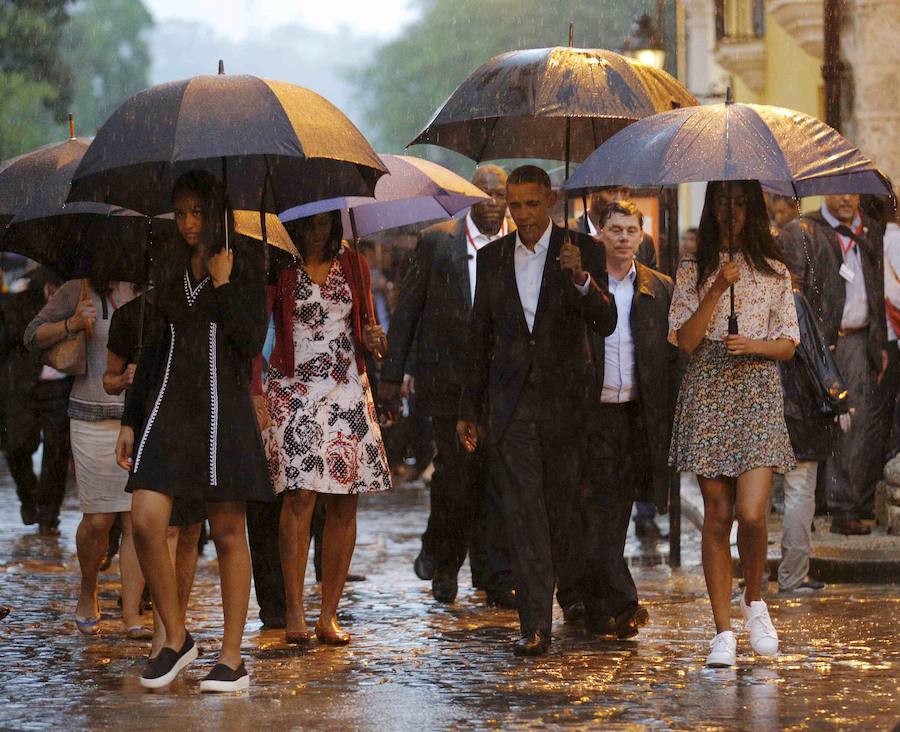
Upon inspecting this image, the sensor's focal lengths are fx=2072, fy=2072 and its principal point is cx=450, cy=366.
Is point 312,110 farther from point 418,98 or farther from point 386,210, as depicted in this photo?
point 418,98

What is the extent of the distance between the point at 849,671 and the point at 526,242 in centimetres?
228

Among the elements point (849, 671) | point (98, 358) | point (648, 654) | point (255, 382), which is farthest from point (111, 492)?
point (849, 671)

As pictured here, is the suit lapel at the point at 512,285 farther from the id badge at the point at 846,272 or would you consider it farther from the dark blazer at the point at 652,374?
the id badge at the point at 846,272

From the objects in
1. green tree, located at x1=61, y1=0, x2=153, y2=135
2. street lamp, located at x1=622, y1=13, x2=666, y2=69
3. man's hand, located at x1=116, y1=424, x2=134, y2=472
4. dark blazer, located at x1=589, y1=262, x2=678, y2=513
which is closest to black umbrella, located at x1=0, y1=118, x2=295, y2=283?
man's hand, located at x1=116, y1=424, x2=134, y2=472

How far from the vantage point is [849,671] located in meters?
8.23

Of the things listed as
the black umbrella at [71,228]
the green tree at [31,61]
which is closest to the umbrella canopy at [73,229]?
the black umbrella at [71,228]

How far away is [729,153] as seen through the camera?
805 cm

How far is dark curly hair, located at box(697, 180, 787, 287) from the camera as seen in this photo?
8.55 m

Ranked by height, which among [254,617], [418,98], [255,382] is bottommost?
[254,617]

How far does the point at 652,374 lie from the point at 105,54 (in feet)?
333

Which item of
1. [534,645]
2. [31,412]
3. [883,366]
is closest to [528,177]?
[534,645]

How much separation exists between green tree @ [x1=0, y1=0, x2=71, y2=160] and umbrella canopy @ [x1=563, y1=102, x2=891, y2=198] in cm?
3705

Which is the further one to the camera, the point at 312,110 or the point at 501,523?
the point at 501,523

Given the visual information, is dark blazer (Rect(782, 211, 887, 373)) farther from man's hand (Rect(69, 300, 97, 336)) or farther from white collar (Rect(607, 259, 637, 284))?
man's hand (Rect(69, 300, 97, 336))
